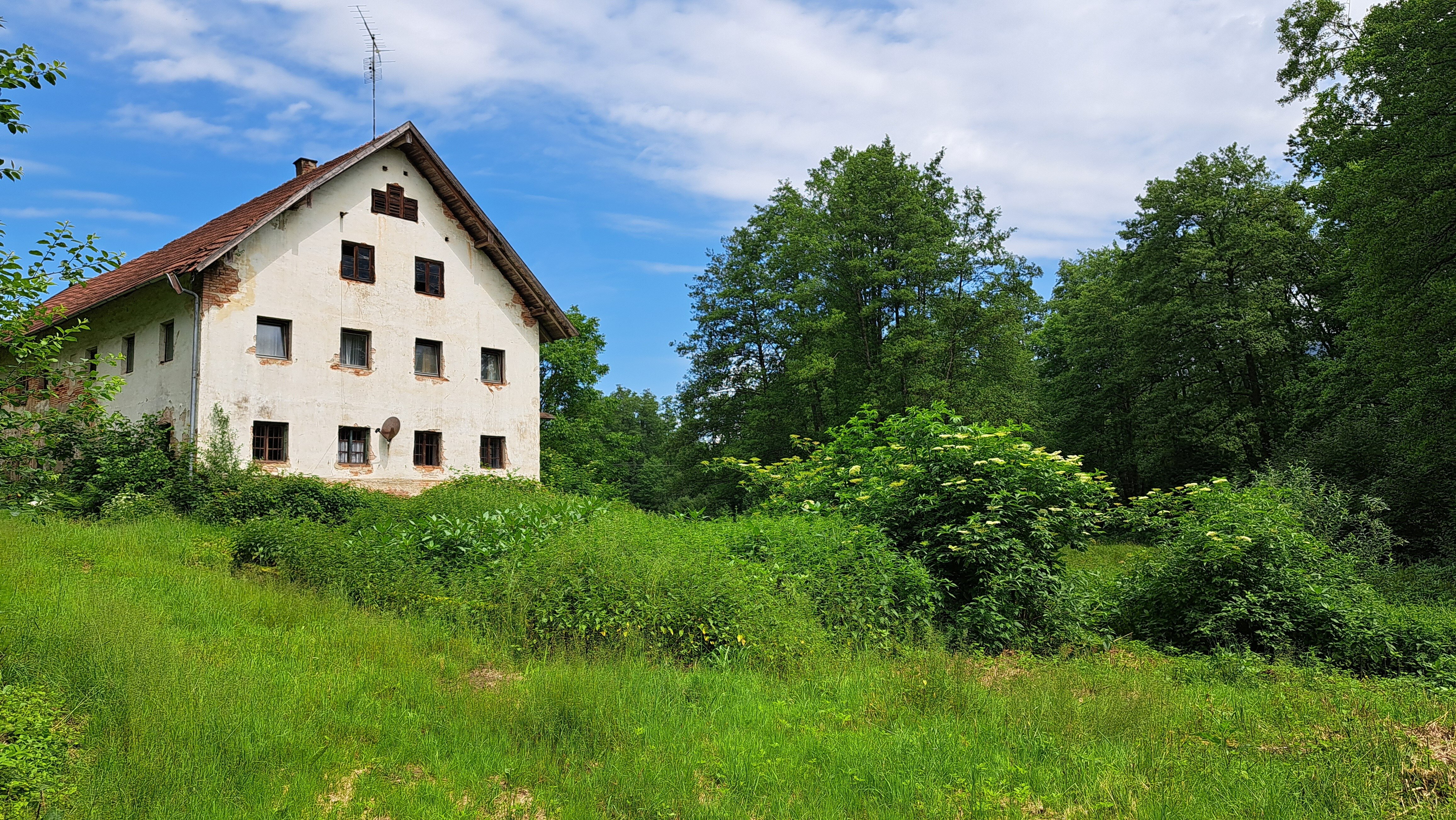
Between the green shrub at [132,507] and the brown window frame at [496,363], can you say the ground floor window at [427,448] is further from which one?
the green shrub at [132,507]

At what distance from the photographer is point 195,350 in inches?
784

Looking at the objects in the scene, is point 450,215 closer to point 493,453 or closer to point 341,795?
point 493,453

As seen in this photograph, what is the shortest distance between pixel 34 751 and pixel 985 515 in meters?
9.97

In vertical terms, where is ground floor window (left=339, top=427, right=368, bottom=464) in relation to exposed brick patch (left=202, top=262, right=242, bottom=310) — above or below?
below

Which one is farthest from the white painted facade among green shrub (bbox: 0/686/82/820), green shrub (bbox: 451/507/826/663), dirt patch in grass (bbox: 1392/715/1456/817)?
dirt patch in grass (bbox: 1392/715/1456/817)

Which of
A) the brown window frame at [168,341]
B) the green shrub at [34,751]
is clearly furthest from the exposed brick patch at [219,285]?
the green shrub at [34,751]

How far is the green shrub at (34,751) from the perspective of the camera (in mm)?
4664

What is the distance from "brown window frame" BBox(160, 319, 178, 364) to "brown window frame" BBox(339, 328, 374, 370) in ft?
12.6

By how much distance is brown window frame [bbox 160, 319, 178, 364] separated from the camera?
21359mm

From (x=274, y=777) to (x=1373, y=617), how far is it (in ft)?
44.1

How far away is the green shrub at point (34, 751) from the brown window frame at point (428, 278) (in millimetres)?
19723

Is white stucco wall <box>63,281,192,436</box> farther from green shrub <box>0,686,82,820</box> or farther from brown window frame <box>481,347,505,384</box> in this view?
green shrub <box>0,686,82,820</box>

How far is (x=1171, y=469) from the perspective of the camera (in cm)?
3484

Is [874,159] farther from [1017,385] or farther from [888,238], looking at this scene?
[1017,385]
